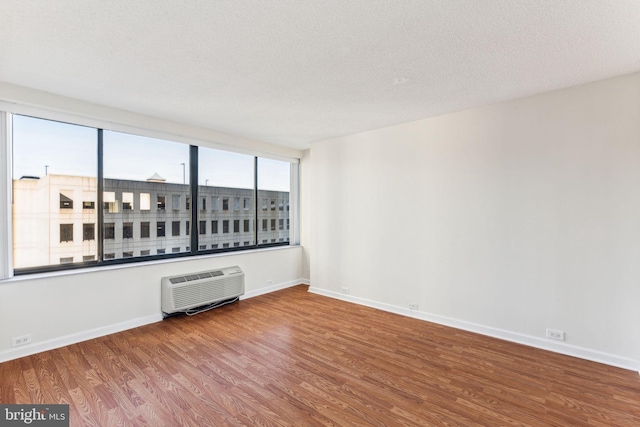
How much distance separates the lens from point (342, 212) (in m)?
4.75

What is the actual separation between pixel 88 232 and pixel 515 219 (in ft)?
16.3

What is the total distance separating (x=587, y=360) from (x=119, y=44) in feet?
16.1

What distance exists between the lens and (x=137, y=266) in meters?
3.60

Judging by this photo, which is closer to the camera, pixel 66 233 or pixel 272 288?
pixel 66 233

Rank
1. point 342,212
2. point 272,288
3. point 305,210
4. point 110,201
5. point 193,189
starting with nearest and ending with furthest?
point 110,201 < point 193,189 < point 342,212 < point 272,288 < point 305,210

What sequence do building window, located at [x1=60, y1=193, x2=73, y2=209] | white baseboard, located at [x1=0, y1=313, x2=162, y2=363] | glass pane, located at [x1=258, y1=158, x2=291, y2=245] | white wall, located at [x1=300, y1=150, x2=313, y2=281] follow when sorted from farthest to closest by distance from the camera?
white wall, located at [x1=300, y1=150, x2=313, y2=281] → glass pane, located at [x1=258, y1=158, x2=291, y2=245] → building window, located at [x1=60, y1=193, x2=73, y2=209] → white baseboard, located at [x1=0, y1=313, x2=162, y2=363]

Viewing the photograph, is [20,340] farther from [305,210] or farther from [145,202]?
[305,210]

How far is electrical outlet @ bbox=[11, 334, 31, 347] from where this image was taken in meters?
2.75

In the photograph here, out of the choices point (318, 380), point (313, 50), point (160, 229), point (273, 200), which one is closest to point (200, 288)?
point (160, 229)

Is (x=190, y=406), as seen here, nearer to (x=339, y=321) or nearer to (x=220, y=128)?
(x=339, y=321)

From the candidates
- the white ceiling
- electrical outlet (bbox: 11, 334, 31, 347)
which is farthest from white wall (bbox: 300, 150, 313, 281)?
electrical outlet (bbox: 11, 334, 31, 347)

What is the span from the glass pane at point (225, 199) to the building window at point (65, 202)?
59.4 inches

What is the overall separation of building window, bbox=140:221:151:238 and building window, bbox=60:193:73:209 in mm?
780
